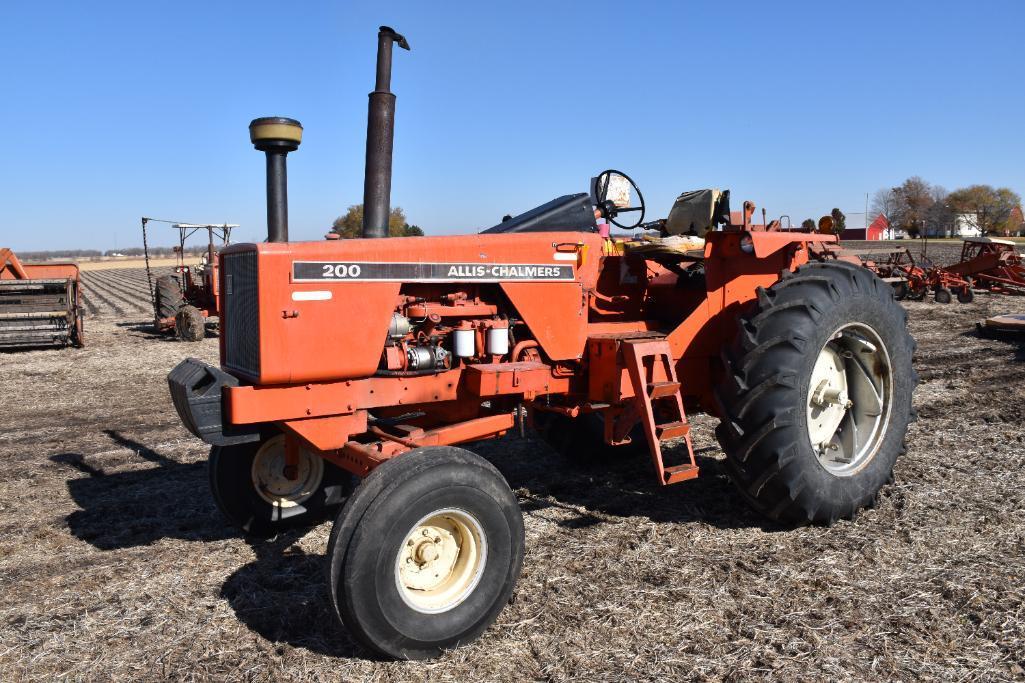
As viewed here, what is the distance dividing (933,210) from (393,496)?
8212 centimetres

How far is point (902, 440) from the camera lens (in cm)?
457

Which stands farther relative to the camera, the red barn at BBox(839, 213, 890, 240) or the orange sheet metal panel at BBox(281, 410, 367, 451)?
the red barn at BBox(839, 213, 890, 240)

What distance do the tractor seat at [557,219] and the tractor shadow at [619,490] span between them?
165 cm

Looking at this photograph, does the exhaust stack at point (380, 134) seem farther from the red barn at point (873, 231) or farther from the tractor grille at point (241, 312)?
the red barn at point (873, 231)

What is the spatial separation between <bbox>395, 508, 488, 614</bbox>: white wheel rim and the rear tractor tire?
150 cm

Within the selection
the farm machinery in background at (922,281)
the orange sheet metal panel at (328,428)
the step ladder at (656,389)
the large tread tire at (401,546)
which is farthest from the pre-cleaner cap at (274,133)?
the farm machinery in background at (922,281)

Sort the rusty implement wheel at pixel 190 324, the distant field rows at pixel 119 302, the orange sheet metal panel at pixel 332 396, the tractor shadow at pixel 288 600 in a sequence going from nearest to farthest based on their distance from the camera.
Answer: the tractor shadow at pixel 288 600 → the orange sheet metal panel at pixel 332 396 → the rusty implement wheel at pixel 190 324 → the distant field rows at pixel 119 302

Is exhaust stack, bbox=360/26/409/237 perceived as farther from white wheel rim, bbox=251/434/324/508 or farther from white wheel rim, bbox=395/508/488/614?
white wheel rim, bbox=395/508/488/614

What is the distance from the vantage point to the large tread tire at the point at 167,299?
47.4ft

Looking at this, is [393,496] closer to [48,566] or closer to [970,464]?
[48,566]

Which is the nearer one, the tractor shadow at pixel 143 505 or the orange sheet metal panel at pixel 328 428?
the orange sheet metal panel at pixel 328 428

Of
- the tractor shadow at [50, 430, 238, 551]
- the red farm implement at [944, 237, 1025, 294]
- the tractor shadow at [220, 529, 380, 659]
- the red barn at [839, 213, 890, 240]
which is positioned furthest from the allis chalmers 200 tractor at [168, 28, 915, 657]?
the red barn at [839, 213, 890, 240]

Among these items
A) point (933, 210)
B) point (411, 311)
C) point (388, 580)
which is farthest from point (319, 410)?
point (933, 210)

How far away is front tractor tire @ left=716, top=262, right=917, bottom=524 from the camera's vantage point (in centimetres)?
393
